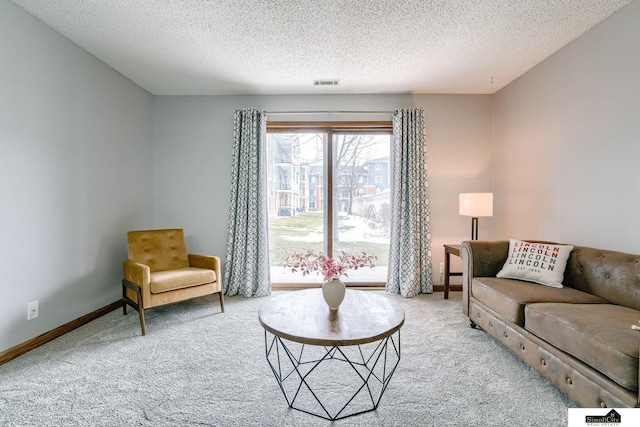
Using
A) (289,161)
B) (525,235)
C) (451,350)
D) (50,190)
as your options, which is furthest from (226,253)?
(525,235)

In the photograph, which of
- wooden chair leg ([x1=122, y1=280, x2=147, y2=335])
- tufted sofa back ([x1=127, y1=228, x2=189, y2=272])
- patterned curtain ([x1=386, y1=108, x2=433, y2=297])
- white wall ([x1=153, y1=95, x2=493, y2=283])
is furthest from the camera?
white wall ([x1=153, y1=95, x2=493, y2=283])

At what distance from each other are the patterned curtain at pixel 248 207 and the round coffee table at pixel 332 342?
5.35 ft

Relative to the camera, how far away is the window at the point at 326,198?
3.91 m

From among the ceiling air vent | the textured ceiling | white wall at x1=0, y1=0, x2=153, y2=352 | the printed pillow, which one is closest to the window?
the ceiling air vent

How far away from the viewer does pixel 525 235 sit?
321 cm

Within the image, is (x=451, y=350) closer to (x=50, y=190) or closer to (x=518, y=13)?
(x=518, y=13)

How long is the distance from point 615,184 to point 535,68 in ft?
5.02

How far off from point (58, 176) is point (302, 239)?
102 inches

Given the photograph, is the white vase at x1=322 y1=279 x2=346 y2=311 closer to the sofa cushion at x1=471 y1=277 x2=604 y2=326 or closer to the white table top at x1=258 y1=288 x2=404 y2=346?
the white table top at x1=258 y1=288 x2=404 y2=346

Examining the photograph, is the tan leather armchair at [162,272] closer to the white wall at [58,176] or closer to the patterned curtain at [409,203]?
the white wall at [58,176]

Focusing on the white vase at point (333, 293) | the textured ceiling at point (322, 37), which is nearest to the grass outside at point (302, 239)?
the textured ceiling at point (322, 37)

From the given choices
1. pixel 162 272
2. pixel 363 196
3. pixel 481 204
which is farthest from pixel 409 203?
pixel 162 272

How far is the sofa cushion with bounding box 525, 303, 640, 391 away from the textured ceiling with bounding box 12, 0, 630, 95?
2134 mm

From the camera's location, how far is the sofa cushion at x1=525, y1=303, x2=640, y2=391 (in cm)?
130
